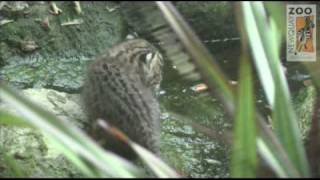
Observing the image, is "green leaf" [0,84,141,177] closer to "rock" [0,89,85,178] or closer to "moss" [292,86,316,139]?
"rock" [0,89,85,178]

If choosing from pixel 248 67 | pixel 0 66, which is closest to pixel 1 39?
pixel 0 66

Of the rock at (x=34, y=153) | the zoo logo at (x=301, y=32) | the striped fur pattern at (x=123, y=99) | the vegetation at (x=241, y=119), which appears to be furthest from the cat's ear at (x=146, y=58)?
the vegetation at (x=241, y=119)

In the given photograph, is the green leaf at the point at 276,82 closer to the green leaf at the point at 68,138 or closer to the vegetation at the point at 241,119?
the vegetation at the point at 241,119

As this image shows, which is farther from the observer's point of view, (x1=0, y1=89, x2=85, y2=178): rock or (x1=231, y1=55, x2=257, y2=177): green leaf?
(x1=0, y1=89, x2=85, y2=178): rock

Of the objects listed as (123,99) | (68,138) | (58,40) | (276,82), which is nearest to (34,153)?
(123,99)

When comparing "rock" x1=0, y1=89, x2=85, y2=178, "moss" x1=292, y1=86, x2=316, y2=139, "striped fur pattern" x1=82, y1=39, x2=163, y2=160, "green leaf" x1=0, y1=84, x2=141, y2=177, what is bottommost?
"moss" x1=292, y1=86, x2=316, y2=139

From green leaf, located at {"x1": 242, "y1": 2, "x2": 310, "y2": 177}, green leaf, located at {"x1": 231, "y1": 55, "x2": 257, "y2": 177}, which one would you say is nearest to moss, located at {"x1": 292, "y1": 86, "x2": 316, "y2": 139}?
green leaf, located at {"x1": 242, "y1": 2, "x2": 310, "y2": 177}

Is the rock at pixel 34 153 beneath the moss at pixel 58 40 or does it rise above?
beneath

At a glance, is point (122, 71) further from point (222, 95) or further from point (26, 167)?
point (222, 95)

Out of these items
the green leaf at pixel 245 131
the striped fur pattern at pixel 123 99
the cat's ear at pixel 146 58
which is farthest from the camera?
the cat's ear at pixel 146 58
